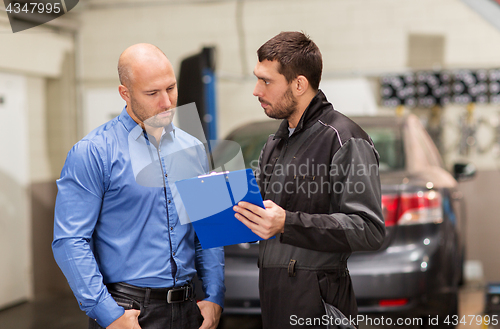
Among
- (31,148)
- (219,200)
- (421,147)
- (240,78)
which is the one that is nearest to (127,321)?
(219,200)

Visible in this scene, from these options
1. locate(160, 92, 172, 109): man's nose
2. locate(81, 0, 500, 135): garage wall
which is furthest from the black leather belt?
locate(81, 0, 500, 135): garage wall

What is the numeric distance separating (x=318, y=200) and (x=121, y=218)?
2.03ft

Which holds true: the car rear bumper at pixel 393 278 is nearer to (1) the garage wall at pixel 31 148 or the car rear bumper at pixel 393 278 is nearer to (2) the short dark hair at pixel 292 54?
(2) the short dark hair at pixel 292 54

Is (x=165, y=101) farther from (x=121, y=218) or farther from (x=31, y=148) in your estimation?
(x=31, y=148)

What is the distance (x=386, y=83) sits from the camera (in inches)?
190

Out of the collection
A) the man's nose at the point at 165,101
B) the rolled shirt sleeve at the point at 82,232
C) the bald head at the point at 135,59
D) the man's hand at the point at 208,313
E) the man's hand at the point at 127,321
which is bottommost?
the man's hand at the point at 208,313

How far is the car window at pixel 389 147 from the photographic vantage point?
9.32 feet

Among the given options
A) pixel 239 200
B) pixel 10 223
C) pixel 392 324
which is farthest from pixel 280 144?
pixel 10 223

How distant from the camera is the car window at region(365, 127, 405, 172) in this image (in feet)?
9.32

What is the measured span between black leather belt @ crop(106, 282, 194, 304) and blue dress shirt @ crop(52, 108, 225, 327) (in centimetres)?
2

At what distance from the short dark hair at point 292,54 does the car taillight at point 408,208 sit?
110cm

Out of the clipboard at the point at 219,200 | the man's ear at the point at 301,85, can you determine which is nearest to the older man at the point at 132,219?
the clipboard at the point at 219,200

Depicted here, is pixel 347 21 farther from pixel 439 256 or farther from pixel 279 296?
pixel 279 296

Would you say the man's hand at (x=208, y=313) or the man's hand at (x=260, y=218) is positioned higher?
the man's hand at (x=260, y=218)
